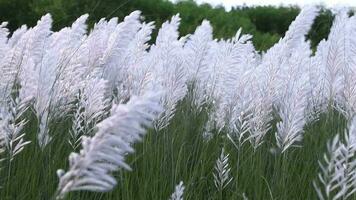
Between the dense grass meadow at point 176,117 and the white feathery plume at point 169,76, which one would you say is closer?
the dense grass meadow at point 176,117

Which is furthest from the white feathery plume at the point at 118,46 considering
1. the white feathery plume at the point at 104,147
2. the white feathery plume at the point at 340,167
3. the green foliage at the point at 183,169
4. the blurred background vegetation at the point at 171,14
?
the white feathery plume at the point at 104,147

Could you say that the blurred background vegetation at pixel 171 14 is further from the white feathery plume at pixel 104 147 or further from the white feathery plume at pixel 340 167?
the white feathery plume at pixel 104 147

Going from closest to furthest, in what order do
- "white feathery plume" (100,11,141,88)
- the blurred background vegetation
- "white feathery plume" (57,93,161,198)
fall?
"white feathery plume" (57,93,161,198)
"white feathery plume" (100,11,141,88)
the blurred background vegetation

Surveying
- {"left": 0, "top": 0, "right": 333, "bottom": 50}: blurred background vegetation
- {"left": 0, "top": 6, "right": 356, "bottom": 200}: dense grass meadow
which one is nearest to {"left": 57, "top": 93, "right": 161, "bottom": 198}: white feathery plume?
{"left": 0, "top": 6, "right": 356, "bottom": 200}: dense grass meadow

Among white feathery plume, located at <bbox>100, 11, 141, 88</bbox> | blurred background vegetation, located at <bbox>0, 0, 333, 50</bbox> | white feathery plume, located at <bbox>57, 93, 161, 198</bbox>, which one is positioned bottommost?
white feathery plume, located at <bbox>57, 93, 161, 198</bbox>

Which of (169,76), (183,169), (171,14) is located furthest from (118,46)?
(171,14)

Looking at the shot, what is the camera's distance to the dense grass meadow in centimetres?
205

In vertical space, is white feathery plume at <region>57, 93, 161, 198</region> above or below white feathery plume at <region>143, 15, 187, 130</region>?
below

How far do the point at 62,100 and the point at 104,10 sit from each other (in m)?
5.01

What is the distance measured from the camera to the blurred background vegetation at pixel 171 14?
6738 mm

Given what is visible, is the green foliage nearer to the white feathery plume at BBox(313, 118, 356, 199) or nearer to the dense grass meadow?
the dense grass meadow

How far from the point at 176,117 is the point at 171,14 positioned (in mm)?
6886

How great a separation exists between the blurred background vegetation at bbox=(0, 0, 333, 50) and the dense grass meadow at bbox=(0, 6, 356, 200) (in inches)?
53.4

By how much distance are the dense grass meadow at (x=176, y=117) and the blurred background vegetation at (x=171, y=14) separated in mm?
1357
